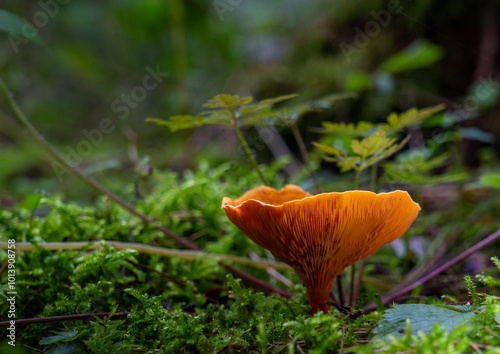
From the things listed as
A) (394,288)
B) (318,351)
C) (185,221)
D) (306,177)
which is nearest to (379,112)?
(306,177)

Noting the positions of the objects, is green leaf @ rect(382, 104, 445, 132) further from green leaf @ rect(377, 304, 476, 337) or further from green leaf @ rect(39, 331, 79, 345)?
green leaf @ rect(39, 331, 79, 345)

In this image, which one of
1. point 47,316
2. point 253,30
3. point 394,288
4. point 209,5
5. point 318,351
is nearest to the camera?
point 318,351

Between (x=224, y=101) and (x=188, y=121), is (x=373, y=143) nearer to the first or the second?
(x=224, y=101)

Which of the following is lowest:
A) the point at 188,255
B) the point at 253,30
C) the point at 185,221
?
the point at 188,255

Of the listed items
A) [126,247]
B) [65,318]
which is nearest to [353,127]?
[126,247]

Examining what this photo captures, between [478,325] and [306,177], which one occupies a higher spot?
[306,177]

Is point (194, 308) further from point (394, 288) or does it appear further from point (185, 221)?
point (394, 288)
